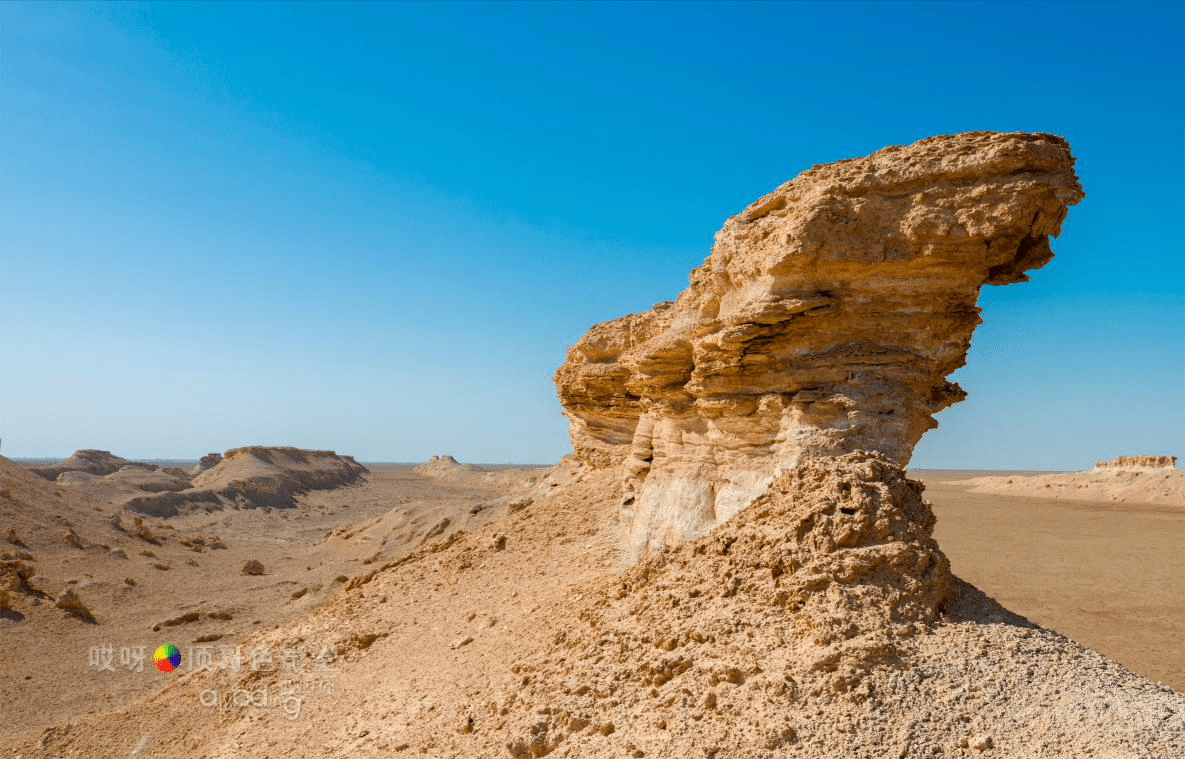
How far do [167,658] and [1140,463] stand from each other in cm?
6216

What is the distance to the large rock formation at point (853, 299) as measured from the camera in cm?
643

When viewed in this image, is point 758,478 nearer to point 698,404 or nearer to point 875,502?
point 698,404

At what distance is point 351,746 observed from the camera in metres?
6.93

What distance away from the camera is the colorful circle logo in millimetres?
13633

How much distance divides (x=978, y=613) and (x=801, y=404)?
94.7 inches

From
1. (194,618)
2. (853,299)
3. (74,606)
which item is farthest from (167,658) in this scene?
(853,299)

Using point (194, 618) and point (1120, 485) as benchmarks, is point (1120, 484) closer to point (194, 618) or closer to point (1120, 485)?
point (1120, 485)

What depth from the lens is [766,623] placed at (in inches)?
219

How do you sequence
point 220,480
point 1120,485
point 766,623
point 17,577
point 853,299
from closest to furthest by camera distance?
point 766,623 → point 853,299 → point 17,577 → point 220,480 → point 1120,485

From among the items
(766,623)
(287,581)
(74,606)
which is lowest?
(287,581)

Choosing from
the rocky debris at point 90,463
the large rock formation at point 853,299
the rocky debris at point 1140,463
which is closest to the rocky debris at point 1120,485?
the rocky debris at point 1140,463

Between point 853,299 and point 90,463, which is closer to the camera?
point 853,299

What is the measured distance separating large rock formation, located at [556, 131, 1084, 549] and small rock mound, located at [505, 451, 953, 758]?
840mm

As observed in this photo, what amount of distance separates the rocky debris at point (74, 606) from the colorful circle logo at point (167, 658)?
121 inches
